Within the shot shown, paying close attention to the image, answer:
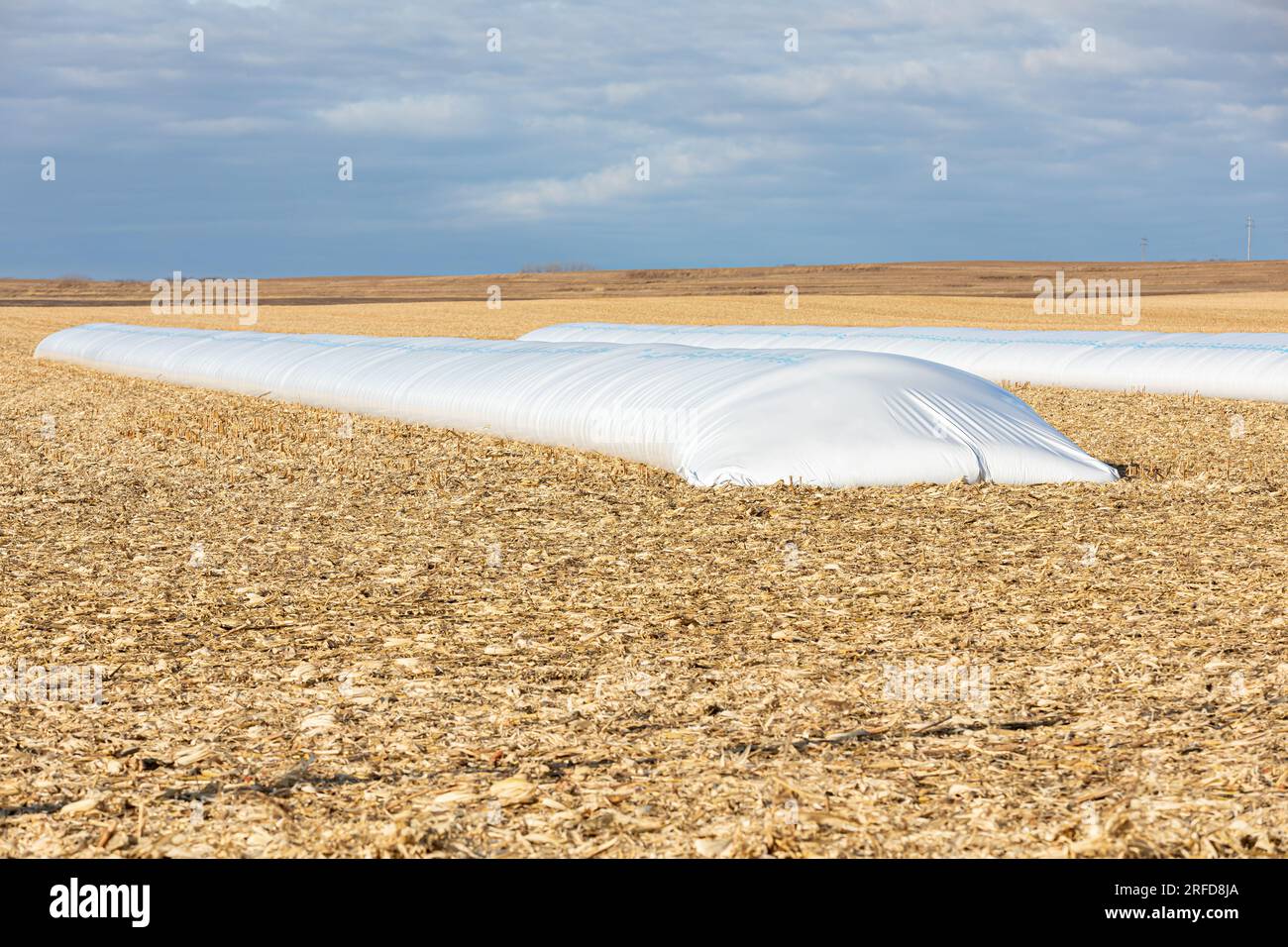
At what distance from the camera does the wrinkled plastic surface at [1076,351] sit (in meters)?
20.2

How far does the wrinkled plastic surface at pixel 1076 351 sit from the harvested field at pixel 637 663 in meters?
7.95

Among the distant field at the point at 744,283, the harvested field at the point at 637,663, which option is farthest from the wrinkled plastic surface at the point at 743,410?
the distant field at the point at 744,283

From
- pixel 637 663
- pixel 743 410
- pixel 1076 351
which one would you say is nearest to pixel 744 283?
pixel 1076 351

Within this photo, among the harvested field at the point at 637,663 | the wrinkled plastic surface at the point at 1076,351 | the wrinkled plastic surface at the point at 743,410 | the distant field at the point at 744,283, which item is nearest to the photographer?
the harvested field at the point at 637,663

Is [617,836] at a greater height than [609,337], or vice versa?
[609,337]

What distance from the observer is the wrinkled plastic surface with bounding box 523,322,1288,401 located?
2023 cm

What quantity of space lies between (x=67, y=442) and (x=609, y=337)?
14.7 m

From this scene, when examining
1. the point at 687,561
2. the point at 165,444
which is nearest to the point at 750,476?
the point at 687,561

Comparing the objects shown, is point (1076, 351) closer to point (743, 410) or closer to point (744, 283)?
point (743, 410)

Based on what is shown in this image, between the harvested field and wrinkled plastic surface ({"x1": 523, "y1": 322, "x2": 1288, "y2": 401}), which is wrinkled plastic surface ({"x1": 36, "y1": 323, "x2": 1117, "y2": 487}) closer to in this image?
the harvested field

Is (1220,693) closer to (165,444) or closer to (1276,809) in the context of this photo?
(1276,809)

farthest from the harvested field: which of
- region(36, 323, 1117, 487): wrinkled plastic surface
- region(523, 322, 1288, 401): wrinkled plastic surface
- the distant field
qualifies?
the distant field

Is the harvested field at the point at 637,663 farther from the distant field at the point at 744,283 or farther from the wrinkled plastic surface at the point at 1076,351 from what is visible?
the distant field at the point at 744,283
